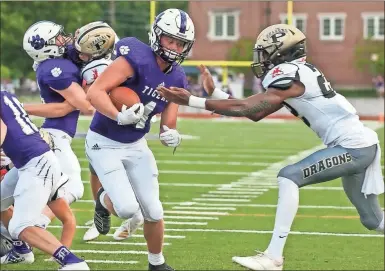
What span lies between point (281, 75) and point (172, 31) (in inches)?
36.0

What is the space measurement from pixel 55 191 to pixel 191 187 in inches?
253

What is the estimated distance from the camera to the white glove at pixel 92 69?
837cm

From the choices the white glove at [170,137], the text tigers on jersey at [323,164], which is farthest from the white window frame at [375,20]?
the text tigers on jersey at [323,164]

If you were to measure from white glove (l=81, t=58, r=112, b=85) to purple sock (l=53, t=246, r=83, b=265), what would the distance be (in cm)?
198

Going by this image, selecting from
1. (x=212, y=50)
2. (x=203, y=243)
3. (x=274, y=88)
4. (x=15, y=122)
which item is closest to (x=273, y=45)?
(x=274, y=88)

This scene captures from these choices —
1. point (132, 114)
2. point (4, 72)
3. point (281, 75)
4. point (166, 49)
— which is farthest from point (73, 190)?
point (4, 72)

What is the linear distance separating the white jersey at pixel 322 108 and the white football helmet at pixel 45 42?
2.18 m

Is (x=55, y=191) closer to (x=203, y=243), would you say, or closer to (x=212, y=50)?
(x=203, y=243)

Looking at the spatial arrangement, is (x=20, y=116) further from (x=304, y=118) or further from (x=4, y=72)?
(x=4, y=72)

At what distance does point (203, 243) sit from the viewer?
935 centimetres

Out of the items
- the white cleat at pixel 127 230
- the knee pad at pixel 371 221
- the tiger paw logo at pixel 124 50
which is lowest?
the white cleat at pixel 127 230

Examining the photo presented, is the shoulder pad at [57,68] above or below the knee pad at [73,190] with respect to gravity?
above

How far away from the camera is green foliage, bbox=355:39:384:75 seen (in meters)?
52.1

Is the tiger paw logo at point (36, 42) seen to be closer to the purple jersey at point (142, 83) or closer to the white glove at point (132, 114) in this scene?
the purple jersey at point (142, 83)
